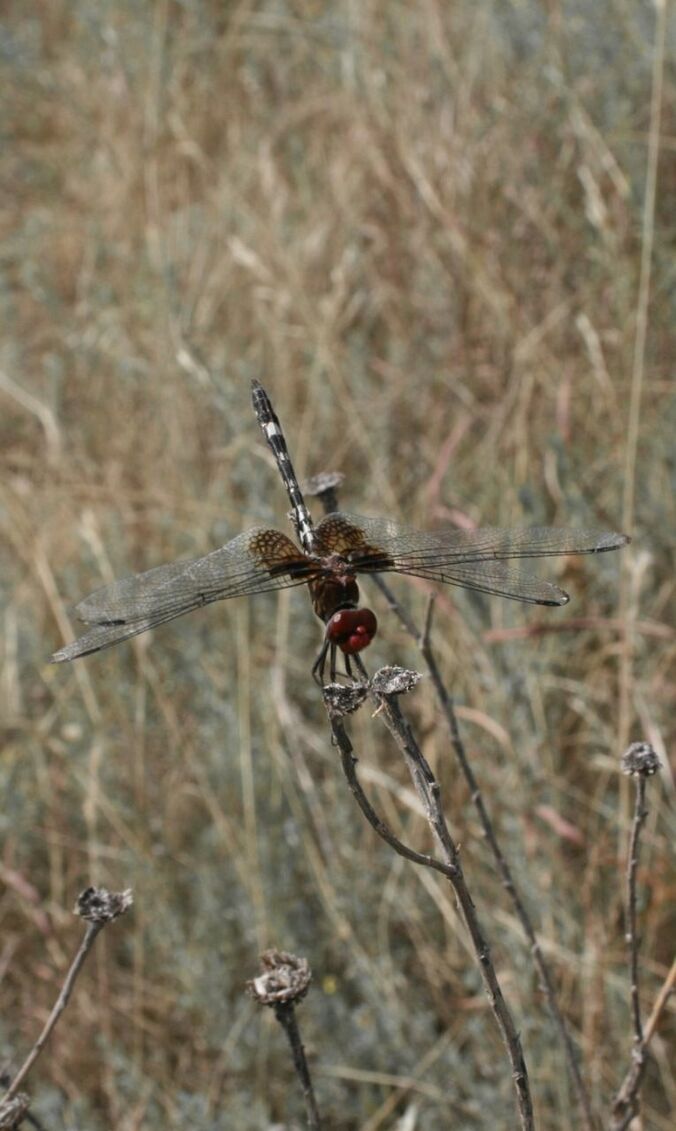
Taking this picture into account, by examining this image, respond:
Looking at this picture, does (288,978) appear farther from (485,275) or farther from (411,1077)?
(485,275)

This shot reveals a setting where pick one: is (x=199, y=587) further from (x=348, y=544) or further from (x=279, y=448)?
(x=279, y=448)

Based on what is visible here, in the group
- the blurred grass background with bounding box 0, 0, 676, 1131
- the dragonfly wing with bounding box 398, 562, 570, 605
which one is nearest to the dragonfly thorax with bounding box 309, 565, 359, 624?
the dragonfly wing with bounding box 398, 562, 570, 605

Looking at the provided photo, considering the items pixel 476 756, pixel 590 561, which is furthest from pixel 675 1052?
pixel 590 561

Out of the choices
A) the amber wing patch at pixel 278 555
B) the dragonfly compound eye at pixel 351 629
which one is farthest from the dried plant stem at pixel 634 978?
the amber wing patch at pixel 278 555

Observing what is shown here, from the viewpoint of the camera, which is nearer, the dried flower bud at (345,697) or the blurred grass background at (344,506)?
the dried flower bud at (345,697)

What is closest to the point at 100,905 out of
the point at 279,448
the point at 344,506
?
the point at 279,448

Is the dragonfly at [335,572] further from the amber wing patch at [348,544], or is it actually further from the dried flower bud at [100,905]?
the dried flower bud at [100,905]

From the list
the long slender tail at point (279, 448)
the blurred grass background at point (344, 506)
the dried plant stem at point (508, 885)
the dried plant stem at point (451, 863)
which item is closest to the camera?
the dried plant stem at point (451, 863)
